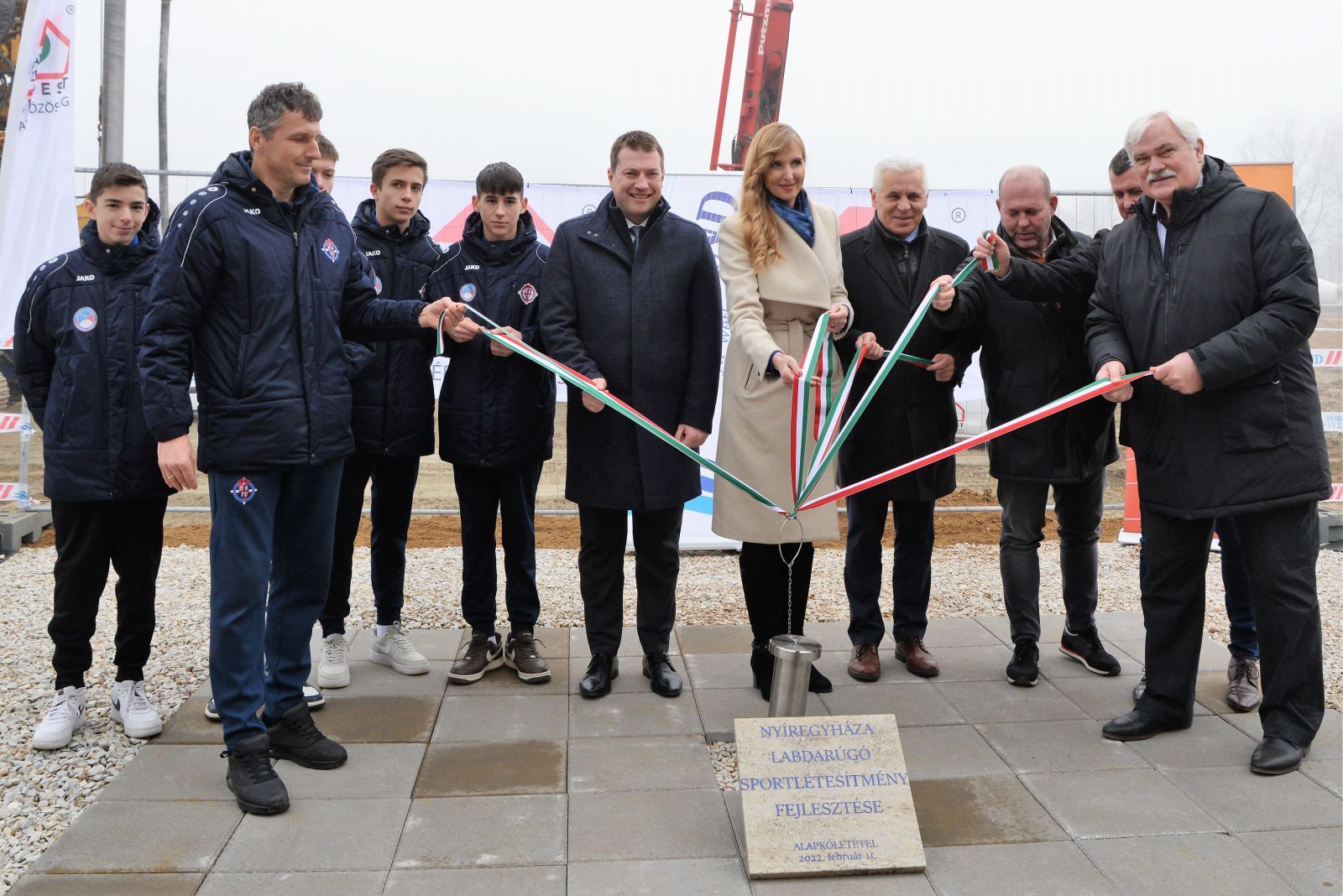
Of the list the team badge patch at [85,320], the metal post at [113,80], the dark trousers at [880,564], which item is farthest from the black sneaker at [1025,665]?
the metal post at [113,80]

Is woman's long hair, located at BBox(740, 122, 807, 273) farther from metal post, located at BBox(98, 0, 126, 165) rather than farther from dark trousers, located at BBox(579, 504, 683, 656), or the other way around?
metal post, located at BBox(98, 0, 126, 165)

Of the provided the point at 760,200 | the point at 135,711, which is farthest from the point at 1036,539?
the point at 135,711

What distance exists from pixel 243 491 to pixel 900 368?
257 cm

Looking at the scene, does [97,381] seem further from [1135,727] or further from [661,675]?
[1135,727]

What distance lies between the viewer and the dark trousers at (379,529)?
4652mm

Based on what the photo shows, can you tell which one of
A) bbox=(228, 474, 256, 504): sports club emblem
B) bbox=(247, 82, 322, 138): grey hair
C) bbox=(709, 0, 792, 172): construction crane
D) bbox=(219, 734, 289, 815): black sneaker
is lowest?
bbox=(219, 734, 289, 815): black sneaker

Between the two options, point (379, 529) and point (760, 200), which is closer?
point (760, 200)

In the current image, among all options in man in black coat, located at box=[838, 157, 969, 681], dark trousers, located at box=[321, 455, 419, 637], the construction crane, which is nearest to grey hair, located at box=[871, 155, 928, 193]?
man in black coat, located at box=[838, 157, 969, 681]

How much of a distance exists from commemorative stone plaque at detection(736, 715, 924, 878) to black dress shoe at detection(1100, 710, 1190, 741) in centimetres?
124

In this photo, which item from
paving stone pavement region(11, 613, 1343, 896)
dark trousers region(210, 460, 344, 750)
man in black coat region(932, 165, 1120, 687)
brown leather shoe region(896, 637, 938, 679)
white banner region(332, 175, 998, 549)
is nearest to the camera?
paving stone pavement region(11, 613, 1343, 896)

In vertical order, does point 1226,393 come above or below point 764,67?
below

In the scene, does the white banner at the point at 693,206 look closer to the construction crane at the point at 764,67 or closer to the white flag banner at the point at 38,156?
the white flag banner at the point at 38,156

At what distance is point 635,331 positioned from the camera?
169 inches

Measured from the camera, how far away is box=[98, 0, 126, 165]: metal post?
7871mm
